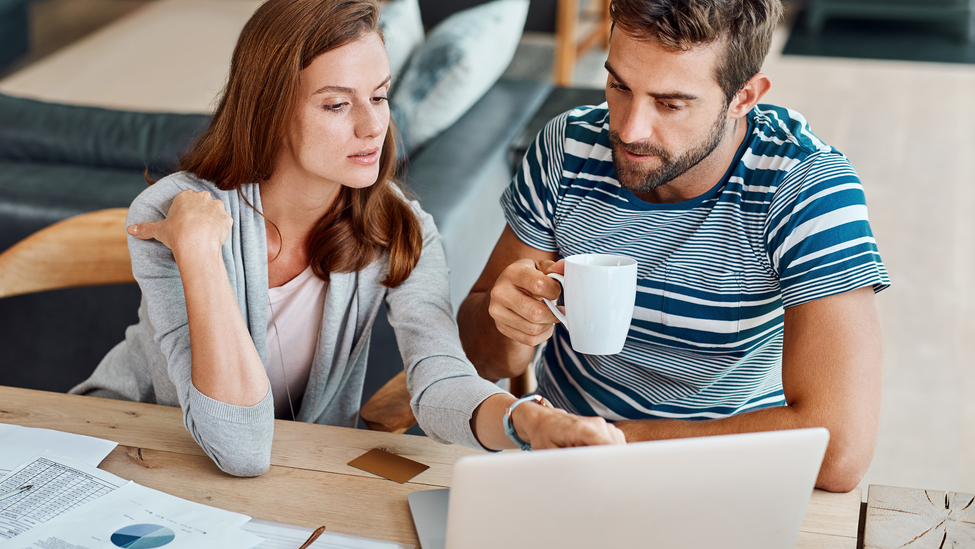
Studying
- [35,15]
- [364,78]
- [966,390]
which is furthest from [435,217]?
[35,15]

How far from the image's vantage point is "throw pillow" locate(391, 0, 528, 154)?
2.27 metres

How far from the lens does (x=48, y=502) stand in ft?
2.85

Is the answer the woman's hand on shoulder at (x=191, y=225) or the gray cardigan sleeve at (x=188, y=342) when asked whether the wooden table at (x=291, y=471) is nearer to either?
the gray cardigan sleeve at (x=188, y=342)

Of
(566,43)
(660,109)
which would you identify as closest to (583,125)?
(660,109)

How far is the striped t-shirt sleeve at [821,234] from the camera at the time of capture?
1048mm

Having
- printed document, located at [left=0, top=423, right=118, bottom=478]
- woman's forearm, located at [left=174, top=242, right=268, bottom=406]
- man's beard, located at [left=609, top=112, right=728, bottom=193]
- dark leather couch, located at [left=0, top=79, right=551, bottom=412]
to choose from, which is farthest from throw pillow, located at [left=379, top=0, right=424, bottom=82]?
printed document, located at [left=0, top=423, right=118, bottom=478]

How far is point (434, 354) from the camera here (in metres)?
1.12

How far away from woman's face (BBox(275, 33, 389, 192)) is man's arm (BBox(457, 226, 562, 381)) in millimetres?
264

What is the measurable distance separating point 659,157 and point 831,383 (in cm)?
37

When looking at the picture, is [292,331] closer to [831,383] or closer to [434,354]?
[434,354]

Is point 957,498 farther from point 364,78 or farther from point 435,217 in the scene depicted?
point 435,217

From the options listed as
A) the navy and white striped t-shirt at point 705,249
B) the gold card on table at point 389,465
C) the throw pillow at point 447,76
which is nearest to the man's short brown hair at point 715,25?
the navy and white striped t-shirt at point 705,249

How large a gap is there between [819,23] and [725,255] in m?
6.26

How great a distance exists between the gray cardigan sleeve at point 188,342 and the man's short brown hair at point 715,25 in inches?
24.6
